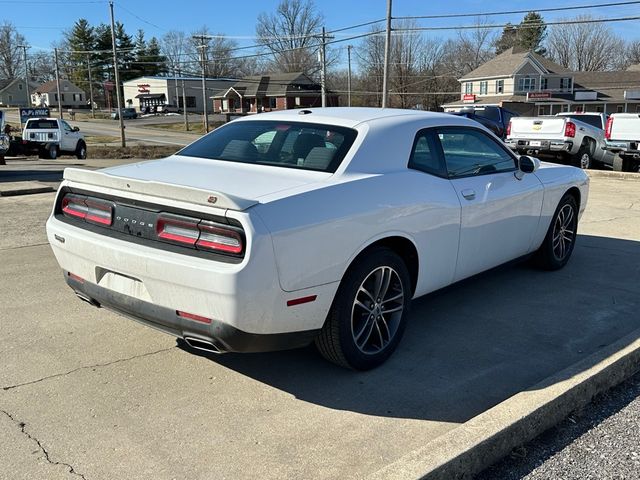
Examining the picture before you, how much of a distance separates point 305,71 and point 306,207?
8655cm

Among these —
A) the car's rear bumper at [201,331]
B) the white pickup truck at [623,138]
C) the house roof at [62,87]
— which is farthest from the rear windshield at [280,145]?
the house roof at [62,87]

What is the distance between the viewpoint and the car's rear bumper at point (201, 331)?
3.18 metres

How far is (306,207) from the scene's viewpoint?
10.8 ft

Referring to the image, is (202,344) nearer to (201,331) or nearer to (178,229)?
(201,331)

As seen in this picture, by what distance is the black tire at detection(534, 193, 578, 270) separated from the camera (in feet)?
19.6

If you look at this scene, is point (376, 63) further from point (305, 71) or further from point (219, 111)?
point (219, 111)

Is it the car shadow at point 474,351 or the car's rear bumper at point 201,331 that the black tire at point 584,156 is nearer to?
the car shadow at point 474,351

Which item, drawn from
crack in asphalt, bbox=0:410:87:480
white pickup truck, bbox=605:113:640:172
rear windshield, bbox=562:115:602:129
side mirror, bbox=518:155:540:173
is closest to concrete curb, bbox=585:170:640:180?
white pickup truck, bbox=605:113:640:172

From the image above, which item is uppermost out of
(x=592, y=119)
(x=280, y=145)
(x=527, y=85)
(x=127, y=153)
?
(x=527, y=85)

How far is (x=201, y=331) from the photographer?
10.6 ft

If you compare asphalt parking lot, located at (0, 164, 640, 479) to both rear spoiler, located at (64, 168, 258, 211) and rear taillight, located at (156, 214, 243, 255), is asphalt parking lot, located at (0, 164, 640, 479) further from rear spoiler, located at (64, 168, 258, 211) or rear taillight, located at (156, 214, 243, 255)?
rear spoiler, located at (64, 168, 258, 211)

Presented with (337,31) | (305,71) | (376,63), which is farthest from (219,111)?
(337,31)

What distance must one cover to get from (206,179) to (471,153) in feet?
7.76

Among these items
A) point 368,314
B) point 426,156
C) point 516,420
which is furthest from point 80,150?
point 516,420
